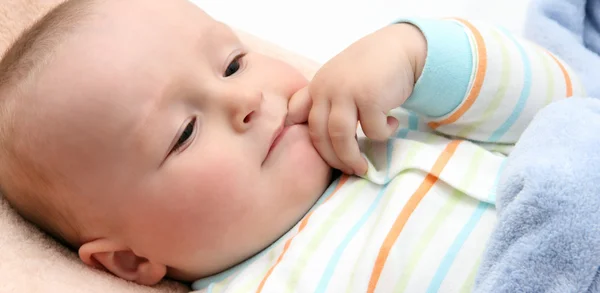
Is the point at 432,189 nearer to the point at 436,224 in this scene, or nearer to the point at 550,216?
the point at 436,224

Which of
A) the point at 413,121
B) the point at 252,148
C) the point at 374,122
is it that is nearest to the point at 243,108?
the point at 252,148

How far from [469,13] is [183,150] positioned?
824mm

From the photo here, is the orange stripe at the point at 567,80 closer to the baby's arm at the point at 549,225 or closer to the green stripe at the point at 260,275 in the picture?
the baby's arm at the point at 549,225

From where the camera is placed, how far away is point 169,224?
730 millimetres

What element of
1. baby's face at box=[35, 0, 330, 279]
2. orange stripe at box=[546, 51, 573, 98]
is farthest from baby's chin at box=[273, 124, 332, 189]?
orange stripe at box=[546, 51, 573, 98]

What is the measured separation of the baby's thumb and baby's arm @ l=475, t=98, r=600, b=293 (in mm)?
272

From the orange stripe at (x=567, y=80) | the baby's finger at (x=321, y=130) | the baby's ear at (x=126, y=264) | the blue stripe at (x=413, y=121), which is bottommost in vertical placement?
the baby's ear at (x=126, y=264)

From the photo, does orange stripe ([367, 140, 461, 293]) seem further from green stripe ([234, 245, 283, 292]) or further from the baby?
green stripe ([234, 245, 283, 292])

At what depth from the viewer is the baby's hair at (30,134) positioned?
2.36ft

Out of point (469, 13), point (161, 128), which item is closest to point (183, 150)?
point (161, 128)

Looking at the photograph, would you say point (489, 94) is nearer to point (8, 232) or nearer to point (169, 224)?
point (169, 224)

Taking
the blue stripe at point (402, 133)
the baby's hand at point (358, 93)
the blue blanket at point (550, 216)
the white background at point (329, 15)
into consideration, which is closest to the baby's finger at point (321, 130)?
the baby's hand at point (358, 93)

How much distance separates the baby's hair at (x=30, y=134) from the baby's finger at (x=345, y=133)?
31cm

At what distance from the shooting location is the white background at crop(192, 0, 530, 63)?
1.33 m
